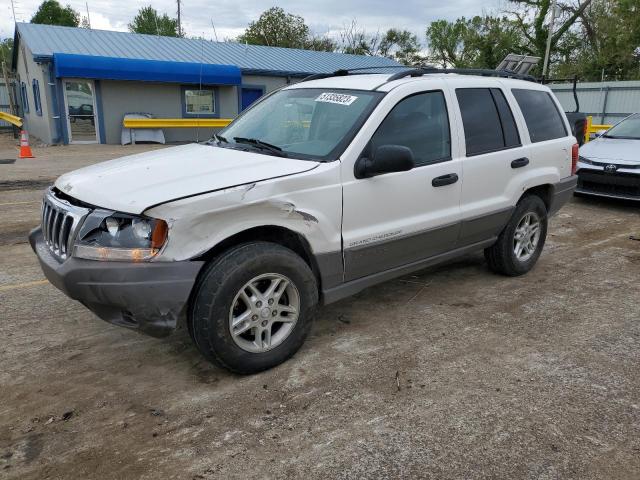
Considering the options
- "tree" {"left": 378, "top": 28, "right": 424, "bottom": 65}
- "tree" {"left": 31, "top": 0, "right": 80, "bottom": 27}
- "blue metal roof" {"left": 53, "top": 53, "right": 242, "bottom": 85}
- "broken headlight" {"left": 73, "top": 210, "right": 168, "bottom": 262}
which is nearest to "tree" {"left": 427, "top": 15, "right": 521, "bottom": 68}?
"tree" {"left": 378, "top": 28, "right": 424, "bottom": 65}

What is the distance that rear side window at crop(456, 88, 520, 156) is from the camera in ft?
14.4

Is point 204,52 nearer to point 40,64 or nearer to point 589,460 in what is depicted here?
point 40,64

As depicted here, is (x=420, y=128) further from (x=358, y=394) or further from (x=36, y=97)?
(x=36, y=97)

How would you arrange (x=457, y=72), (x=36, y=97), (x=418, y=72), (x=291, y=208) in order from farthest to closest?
(x=36, y=97) < (x=457, y=72) < (x=418, y=72) < (x=291, y=208)

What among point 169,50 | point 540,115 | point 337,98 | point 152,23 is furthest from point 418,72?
point 152,23

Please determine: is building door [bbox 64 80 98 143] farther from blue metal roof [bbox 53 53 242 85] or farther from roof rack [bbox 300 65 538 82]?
roof rack [bbox 300 65 538 82]

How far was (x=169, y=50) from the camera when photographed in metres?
21.3

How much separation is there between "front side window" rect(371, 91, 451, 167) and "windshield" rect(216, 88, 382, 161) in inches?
7.6

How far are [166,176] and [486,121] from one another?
2.80 meters

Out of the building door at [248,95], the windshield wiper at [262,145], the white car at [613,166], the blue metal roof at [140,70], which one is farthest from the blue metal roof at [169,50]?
the windshield wiper at [262,145]

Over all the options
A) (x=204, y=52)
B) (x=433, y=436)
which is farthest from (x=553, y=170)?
(x=204, y=52)

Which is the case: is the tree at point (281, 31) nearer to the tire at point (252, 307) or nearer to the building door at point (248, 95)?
the building door at point (248, 95)

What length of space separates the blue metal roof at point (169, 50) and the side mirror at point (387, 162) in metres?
17.7

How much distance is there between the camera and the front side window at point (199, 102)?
21.2 metres
